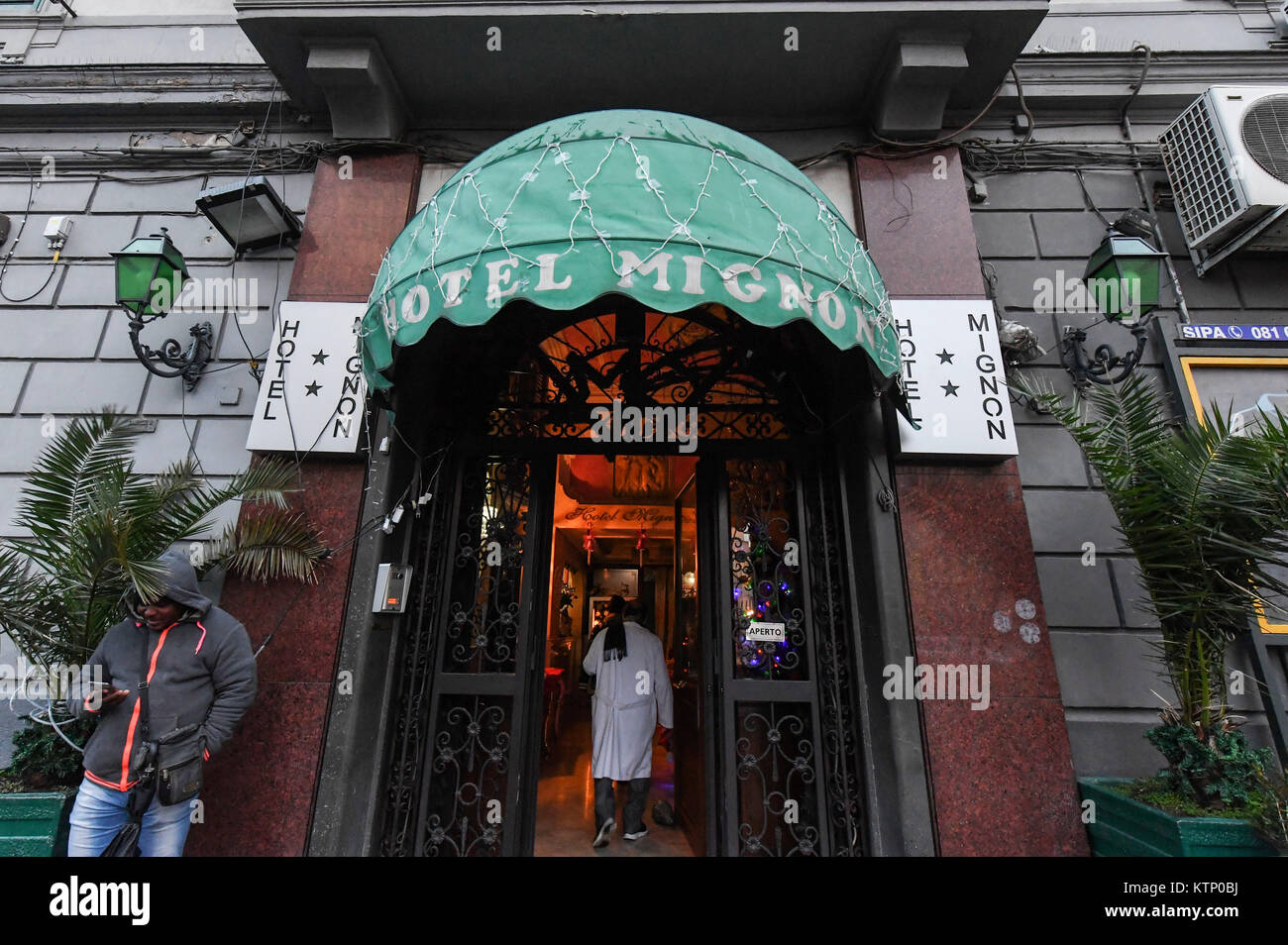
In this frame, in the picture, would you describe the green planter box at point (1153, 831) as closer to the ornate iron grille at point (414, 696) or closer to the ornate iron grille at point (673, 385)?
the ornate iron grille at point (673, 385)

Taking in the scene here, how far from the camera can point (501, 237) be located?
3023 millimetres

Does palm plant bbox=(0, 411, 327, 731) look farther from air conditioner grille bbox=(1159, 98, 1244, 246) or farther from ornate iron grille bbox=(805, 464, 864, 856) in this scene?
air conditioner grille bbox=(1159, 98, 1244, 246)

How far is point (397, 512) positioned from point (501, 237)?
2.11 m

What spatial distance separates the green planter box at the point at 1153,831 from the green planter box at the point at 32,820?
18.5 ft

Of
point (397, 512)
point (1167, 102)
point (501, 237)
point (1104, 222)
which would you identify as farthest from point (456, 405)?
point (1167, 102)

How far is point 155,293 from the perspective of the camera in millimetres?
4445

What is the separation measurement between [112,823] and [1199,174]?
873 centimetres

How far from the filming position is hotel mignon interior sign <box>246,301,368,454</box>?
427 cm

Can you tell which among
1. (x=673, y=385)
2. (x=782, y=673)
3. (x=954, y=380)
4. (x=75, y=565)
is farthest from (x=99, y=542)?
(x=954, y=380)

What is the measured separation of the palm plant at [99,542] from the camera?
3293mm

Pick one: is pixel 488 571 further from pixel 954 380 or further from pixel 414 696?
pixel 954 380

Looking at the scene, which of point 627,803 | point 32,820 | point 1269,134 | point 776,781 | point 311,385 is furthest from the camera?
point 627,803

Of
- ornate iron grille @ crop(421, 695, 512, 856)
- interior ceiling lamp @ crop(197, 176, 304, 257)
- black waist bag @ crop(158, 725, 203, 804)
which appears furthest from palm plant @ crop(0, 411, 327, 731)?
interior ceiling lamp @ crop(197, 176, 304, 257)

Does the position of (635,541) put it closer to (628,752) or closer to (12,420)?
(628,752)
